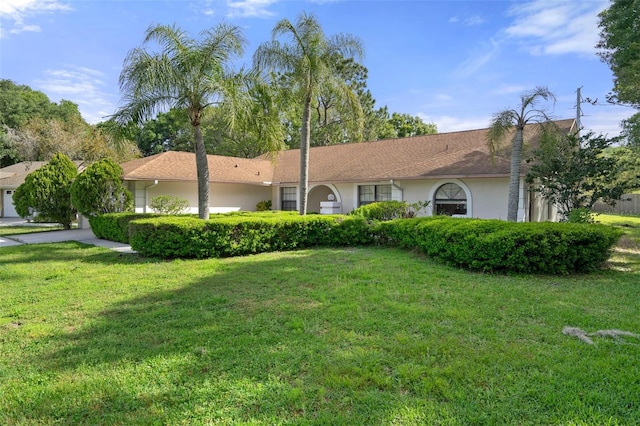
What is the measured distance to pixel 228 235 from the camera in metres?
9.79

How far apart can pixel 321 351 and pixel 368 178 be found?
1387 centimetres

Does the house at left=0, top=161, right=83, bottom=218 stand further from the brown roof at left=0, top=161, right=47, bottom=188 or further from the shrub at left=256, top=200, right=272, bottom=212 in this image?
the shrub at left=256, top=200, right=272, bottom=212

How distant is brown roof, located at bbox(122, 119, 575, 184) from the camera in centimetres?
1525

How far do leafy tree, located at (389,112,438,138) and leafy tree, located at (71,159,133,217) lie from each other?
27.5 metres

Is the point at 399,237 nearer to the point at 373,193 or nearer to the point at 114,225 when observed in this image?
the point at 373,193

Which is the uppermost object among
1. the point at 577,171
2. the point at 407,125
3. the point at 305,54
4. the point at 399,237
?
the point at 407,125

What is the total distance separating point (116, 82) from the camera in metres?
10.3

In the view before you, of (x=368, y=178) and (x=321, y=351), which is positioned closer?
(x=321, y=351)

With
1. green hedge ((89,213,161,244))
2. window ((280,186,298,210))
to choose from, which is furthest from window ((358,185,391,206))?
green hedge ((89,213,161,244))

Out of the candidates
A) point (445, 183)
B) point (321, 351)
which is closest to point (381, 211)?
point (445, 183)

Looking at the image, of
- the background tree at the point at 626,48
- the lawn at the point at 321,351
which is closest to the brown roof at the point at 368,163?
the background tree at the point at 626,48

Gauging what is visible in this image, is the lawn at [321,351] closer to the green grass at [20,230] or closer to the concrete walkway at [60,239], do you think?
the concrete walkway at [60,239]

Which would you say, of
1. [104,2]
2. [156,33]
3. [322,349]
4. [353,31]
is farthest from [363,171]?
[322,349]

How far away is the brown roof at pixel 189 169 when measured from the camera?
17281 mm
